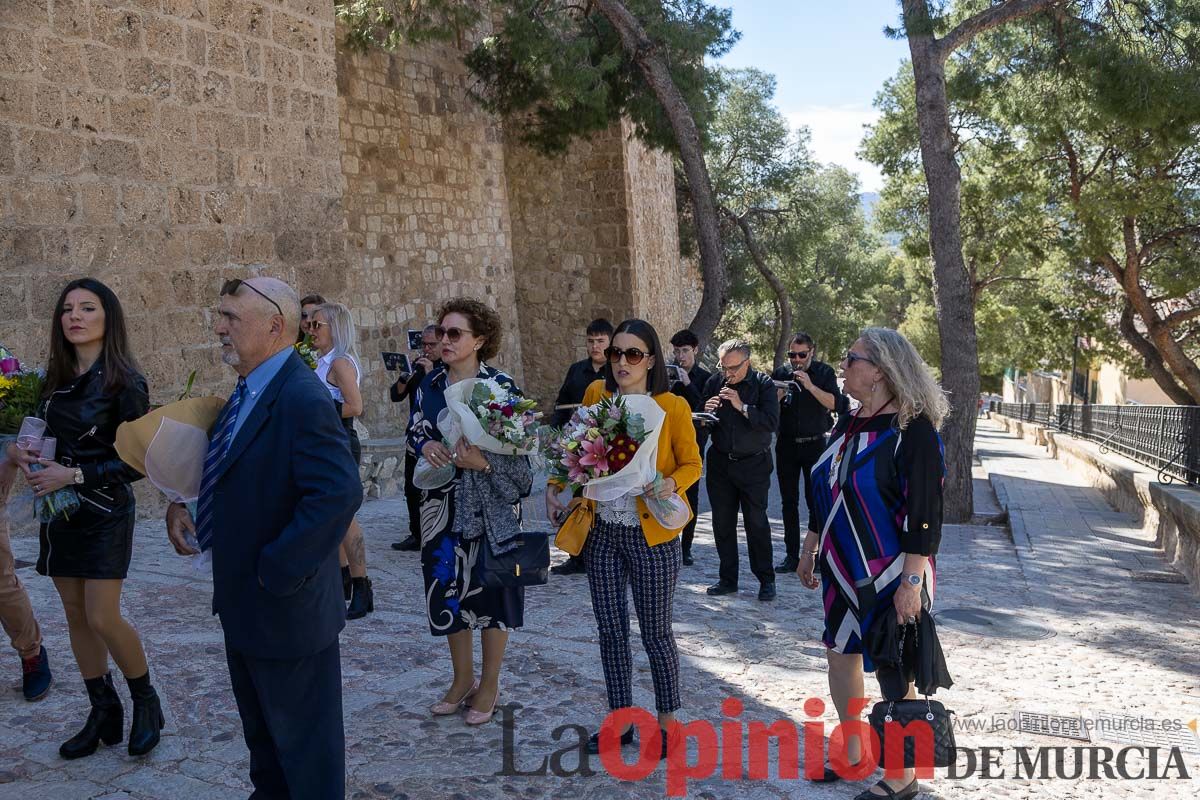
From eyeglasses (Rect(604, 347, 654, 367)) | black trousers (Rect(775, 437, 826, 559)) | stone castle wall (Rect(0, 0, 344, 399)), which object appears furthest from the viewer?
black trousers (Rect(775, 437, 826, 559))

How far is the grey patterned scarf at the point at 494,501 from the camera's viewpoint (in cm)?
432

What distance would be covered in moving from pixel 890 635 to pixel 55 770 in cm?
301

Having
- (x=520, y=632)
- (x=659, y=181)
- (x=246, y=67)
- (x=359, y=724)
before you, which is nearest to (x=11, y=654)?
(x=359, y=724)

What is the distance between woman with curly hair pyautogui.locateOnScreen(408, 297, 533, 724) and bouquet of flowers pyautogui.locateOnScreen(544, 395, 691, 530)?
38 cm

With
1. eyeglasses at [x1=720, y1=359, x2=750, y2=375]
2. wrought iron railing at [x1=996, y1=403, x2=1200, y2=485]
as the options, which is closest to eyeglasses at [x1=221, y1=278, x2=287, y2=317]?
eyeglasses at [x1=720, y1=359, x2=750, y2=375]

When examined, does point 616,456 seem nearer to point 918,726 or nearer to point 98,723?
point 918,726

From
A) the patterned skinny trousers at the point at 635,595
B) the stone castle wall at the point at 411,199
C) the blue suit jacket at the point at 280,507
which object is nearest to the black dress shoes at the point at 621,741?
the patterned skinny trousers at the point at 635,595

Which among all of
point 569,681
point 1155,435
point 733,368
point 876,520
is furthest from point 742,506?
point 1155,435

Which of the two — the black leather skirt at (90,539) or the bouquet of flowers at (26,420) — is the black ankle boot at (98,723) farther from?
the bouquet of flowers at (26,420)

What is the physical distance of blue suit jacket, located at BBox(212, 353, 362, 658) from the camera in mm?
2803

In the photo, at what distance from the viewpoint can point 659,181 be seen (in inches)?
762

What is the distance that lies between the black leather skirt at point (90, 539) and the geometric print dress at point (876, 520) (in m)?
2.53

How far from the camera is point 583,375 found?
787 centimetres

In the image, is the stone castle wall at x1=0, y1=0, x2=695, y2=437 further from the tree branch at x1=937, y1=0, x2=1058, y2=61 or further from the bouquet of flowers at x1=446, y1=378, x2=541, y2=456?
the tree branch at x1=937, y1=0, x2=1058, y2=61
